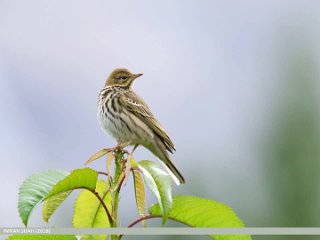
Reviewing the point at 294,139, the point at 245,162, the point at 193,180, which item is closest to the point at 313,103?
the point at 294,139

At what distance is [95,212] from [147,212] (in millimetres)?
80

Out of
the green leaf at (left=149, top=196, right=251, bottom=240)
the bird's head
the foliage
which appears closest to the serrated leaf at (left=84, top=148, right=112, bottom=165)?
the foliage

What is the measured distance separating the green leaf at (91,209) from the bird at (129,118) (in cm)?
88

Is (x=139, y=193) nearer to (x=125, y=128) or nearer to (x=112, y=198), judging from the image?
(x=112, y=198)

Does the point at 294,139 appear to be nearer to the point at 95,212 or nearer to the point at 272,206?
the point at 272,206

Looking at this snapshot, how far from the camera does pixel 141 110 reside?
2.45 m

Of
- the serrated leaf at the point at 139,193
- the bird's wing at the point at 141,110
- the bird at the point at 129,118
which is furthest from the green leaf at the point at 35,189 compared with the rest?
the bird's wing at the point at 141,110

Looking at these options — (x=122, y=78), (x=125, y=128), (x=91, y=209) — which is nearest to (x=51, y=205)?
(x=91, y=209)

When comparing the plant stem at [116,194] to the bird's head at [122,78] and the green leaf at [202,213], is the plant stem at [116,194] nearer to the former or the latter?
the green leaf at [202,213]

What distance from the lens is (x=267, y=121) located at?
17.0ft

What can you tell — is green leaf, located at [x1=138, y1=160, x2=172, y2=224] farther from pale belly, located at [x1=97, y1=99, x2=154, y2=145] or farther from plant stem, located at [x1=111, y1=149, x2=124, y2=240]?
pale belly, located at [x1=97, y1=99, x2=154, y2=145]

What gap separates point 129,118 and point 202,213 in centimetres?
139


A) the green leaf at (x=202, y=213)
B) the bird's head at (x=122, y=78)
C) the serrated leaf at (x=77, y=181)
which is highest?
the serrated leaf at (x=77, y=181)

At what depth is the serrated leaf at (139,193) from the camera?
1.05 m
